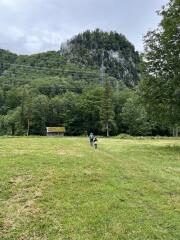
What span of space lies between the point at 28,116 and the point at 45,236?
87816 millimetres

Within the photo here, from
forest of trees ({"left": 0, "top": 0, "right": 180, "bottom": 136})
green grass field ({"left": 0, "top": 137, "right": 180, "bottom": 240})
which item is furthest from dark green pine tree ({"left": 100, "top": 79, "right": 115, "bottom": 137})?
green grass field ({"left": 0, "top": 137, "right": 180, "bottom": 240})

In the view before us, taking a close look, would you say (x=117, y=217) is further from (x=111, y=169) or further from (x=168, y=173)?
(x=168, y=173)

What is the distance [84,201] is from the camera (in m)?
13.1

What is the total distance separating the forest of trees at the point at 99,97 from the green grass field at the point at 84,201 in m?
16.2

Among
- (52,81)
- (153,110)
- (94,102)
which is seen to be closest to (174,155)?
(153,110)

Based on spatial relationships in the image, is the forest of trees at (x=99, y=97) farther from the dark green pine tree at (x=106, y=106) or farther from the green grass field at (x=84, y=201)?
the green grass field at (x=84, y=201)

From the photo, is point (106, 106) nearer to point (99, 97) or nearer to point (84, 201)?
point (99, 97)

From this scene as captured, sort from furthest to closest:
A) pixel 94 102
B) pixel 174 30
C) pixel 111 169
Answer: pixel 94 102 → pixel 174 30 → pixel 111 169

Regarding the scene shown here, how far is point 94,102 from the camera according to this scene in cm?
10956

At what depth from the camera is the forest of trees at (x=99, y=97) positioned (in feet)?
113

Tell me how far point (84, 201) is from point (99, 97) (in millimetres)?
100085

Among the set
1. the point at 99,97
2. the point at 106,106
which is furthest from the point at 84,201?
the point at 99,97

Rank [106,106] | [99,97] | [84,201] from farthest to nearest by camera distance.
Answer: [99,97] < [106,106] < [84,201]

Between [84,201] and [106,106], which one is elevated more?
[106,106]
